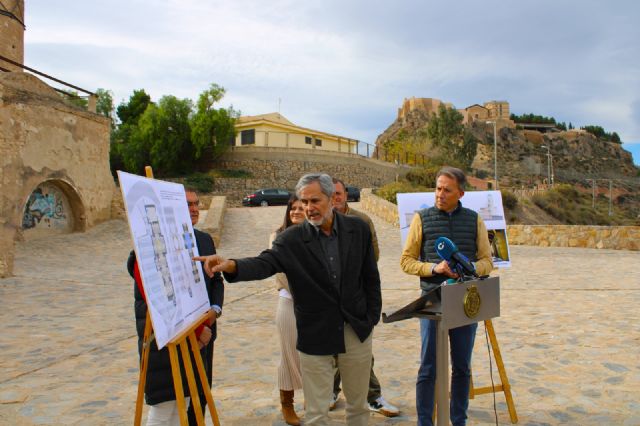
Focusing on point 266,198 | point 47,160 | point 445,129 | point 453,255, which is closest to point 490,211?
point 453,255

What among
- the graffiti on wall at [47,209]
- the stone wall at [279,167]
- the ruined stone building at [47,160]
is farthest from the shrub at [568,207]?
the graffiti on wall at [47,209]

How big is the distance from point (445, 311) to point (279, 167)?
1518 inches

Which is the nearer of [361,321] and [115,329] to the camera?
[361,321]

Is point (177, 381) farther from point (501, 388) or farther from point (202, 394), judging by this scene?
point (501, 388)

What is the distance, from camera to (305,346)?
3.00m

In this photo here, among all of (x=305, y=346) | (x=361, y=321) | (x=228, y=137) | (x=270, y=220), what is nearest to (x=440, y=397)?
(x=361, y=321)

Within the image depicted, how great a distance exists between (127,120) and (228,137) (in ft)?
34.8

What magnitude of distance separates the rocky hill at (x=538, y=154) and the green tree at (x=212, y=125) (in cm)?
Result: 4238

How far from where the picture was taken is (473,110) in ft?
342

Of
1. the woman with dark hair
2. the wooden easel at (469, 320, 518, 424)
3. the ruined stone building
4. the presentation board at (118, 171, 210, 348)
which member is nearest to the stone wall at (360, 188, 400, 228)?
the ruined stone building

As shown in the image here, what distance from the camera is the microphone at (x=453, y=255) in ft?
10.0

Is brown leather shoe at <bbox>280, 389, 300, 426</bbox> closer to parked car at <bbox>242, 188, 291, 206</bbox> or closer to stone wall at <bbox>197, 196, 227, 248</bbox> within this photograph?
stone wall at <bbox>197, 196, 227, 248</bbox>

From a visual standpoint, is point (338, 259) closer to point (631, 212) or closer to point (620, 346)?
point (620, 346)

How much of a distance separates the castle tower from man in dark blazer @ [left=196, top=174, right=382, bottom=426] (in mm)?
23743
